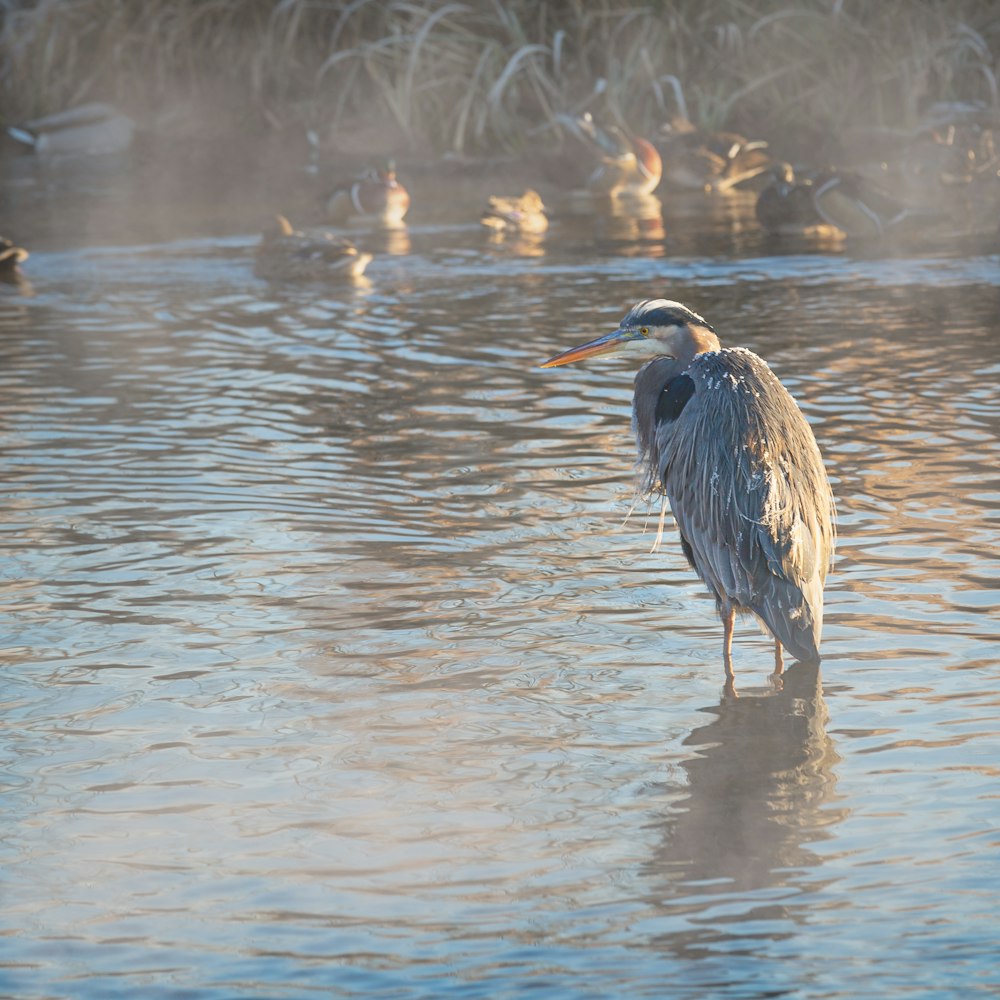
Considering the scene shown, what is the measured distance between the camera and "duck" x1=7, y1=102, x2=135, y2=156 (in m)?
25.7

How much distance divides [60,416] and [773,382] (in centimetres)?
520

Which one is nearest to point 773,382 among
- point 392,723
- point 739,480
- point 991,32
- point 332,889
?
point 739,480

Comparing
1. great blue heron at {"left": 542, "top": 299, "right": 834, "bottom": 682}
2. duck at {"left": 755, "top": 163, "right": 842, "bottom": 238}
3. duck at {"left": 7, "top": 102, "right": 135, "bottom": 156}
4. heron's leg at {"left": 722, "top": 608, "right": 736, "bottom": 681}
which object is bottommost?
heron's leg at {"left": 722, "top": 608, "right": 736, "bottom": 681}

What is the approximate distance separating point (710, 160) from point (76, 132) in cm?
996

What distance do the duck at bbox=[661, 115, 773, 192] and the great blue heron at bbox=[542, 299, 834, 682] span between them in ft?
49.0

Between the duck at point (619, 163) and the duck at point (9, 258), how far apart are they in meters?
7.49

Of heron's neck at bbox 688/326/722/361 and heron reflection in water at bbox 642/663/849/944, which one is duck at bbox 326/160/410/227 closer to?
heron's neck at bbox 688/326/722/361

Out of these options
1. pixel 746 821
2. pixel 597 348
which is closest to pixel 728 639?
pixel 746 821

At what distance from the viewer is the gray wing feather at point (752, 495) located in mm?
6023

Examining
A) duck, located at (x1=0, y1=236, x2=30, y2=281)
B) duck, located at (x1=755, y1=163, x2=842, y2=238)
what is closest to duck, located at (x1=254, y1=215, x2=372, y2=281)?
duck, located at (x1=0, y1=236, x2=30, y2=281)

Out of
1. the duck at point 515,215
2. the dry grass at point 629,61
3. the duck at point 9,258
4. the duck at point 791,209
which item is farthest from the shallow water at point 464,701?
the dry grass at point 629,61

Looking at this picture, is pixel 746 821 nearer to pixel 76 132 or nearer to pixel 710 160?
pixel 710 160

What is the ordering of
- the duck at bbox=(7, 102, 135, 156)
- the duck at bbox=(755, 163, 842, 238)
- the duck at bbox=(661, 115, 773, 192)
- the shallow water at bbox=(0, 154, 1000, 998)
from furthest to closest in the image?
the duck at bbox=(7, 102, 135, 156), the duck at bbox=(661, 115, 773, 192), the duck at bbox=(755, 163, 842, 238), the shallow water at bbox=(0, 154, 1000, 998)

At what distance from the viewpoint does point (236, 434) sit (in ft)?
31.9
